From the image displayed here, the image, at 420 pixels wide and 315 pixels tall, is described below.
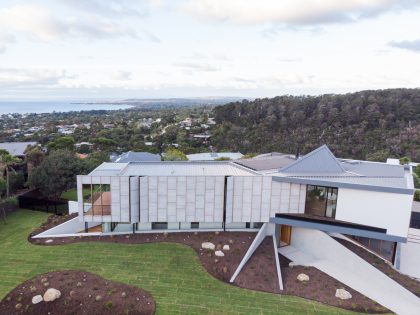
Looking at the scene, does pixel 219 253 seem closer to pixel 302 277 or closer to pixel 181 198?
pixel 181 198

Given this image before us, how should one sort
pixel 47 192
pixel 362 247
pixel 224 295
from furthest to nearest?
1. pixel 47 192
2. pixel 362 247
3. pixel 224 295

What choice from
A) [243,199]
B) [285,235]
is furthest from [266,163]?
[285,235]

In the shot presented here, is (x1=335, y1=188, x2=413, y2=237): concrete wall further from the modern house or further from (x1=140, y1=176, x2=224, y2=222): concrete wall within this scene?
(x1=140, y1=176, x2=224, y2=222): concrete wall

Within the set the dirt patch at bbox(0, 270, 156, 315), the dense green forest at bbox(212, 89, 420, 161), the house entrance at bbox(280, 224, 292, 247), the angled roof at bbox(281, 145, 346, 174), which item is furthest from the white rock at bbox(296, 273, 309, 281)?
the dense green forest at bbox(212, 89, 420, 161)

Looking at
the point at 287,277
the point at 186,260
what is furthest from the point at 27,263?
the point at 287,277

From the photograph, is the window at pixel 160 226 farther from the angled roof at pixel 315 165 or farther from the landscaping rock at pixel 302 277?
the landscaping rock at pixel 302 277

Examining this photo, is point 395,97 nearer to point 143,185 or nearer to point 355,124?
point 355,124
